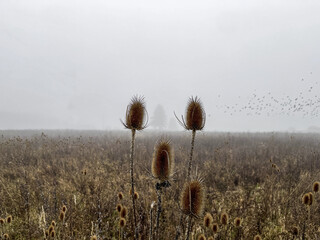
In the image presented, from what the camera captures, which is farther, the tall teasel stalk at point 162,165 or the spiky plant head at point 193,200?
the tall teasel stalk at point 162,165

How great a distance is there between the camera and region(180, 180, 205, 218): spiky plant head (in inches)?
85.2

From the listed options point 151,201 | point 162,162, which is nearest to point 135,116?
point 162,162

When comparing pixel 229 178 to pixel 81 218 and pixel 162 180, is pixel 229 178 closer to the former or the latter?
pixel 81 218

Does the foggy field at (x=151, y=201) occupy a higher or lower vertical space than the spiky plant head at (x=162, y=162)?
lower

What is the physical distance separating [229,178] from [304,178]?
198 centimetres

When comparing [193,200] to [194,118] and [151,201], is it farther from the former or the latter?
[151,201]

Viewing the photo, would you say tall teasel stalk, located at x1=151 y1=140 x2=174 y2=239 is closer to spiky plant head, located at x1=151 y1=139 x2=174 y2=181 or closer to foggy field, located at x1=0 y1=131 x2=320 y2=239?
spiky plant head, located at x1=151 y1=139 x2=174 y2=181

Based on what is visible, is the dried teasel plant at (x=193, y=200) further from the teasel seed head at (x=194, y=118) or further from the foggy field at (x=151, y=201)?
the teasel seed head at (x=194, y=118)

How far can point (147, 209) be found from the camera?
4.01m

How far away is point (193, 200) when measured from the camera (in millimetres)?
2207

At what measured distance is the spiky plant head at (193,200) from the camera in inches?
85.2

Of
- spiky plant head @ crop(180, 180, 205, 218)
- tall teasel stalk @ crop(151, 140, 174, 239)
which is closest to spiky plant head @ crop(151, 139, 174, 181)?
tall teasel stalk @ crop(151, 140, 174, 239)

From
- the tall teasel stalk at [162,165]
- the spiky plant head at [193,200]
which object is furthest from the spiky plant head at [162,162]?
the spiky plant head at [193,200]

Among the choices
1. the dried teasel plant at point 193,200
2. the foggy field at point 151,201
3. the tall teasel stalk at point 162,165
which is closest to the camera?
the dried teasel plant at point 193,200
